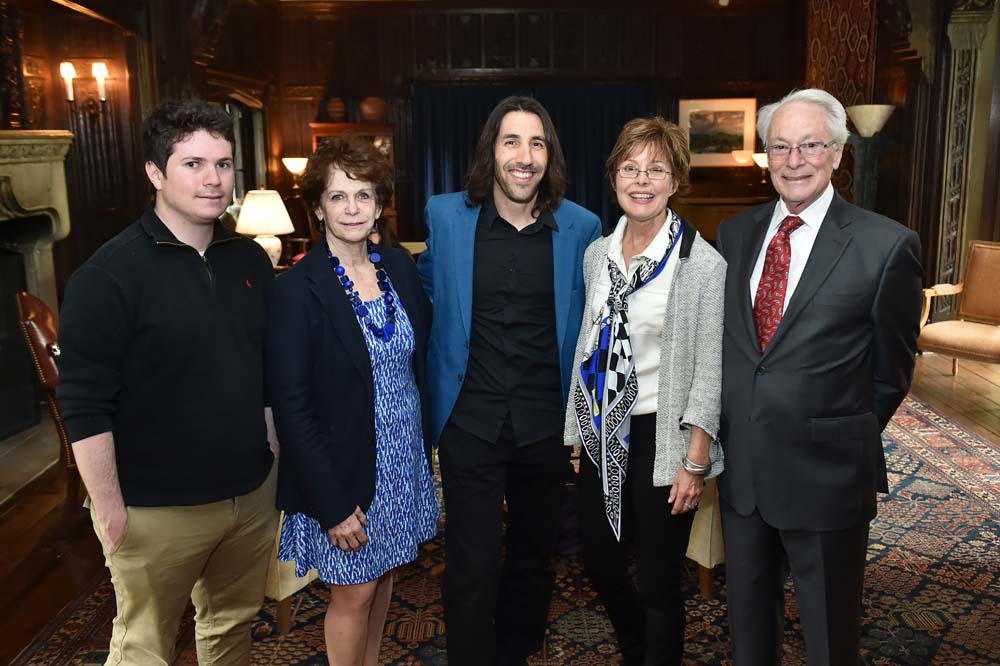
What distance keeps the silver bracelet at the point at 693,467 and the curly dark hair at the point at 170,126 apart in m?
1.35

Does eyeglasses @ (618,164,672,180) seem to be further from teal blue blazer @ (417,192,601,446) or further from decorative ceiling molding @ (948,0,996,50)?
decorative ceiling molding @ (948,0,996,50)

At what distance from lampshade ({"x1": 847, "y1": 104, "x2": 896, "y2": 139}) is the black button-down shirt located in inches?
253

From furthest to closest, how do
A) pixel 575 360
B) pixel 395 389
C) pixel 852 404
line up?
pixel 575 360
pixel 395 389
pixel 852 404

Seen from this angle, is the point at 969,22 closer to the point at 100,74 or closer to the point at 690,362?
the point at 690,362

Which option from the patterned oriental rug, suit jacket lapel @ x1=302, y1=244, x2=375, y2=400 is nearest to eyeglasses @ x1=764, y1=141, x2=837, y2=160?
suit jacket lapel @ x1=302, y1=244, x2=375, y2=400

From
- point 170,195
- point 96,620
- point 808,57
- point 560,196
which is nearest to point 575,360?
point 560,196

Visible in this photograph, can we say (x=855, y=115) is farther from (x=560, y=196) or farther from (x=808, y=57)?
(x=560, y=196)

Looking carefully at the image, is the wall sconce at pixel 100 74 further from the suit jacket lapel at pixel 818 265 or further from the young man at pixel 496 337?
the suit jacket lapel at pixel 818 265

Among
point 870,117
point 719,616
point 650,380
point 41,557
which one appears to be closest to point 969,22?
point 870,117

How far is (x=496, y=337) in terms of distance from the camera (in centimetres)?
237

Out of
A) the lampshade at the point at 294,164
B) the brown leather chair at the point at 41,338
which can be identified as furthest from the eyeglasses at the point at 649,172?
the lampshade at the point at 294,164

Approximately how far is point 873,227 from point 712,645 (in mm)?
1607

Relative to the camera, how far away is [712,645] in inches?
113

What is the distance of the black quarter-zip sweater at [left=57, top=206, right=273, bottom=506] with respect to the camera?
1747mm
